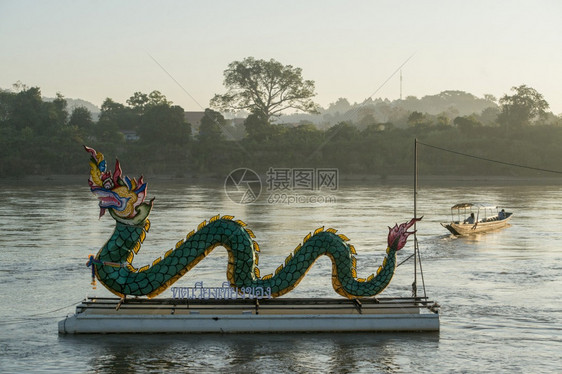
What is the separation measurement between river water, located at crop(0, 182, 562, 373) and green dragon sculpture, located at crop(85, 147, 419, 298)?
1586 millimetres

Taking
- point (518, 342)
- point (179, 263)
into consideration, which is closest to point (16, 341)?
point (179, 263)

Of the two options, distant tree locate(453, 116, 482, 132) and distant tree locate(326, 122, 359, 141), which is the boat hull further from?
distant tree locate(453, 116, 482, 132)

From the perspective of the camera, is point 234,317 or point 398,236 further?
point 398,236

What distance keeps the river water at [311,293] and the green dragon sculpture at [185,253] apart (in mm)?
1586

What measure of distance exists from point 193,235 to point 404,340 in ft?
23.6

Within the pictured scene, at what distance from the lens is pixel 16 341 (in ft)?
80.7

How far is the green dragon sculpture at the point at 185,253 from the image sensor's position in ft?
78.0

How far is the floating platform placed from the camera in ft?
78.2

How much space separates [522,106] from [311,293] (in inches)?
A: 4713

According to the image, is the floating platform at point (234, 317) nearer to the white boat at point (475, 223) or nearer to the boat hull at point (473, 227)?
the boat hull at point (473, 227)

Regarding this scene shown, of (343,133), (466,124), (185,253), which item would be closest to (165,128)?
(343,133)

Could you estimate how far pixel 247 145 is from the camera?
13125 centimetres

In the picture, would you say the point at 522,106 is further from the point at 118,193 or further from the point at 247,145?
the point at 118,193

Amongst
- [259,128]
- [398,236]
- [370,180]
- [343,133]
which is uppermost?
[259,128]
